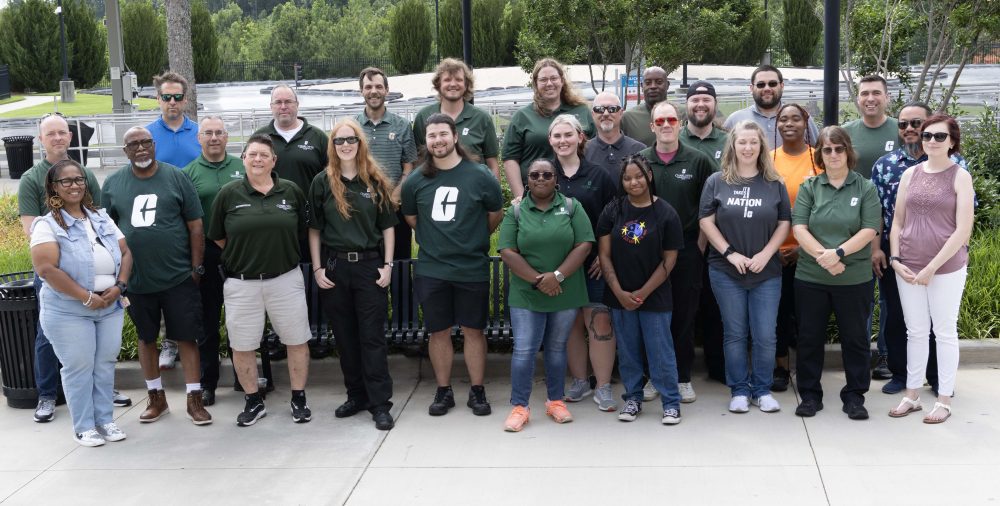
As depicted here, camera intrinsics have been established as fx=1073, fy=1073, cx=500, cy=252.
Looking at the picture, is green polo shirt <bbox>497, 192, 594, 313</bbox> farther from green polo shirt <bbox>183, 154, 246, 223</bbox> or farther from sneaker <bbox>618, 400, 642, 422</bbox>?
green polo shirt <bbox>183, 154, 246, 223</bbox>

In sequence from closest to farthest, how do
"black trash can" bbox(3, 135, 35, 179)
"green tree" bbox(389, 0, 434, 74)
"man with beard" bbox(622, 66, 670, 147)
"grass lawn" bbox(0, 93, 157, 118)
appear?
"man with beard" bbox(622, 66, 670, 147), "black trash can" bbox(3, 135, 35, 179), "grass lawn" bbox(0, 93, 157, 118), "green tree" bbox(389, 0, 434, 74)

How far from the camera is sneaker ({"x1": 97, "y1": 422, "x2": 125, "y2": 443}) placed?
22.5ft

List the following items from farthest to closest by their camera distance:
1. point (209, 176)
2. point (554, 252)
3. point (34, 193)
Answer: point (209, 176) → point (34, 193) → point (554, 252)

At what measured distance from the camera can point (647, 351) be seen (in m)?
6.98

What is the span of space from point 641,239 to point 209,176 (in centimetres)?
299

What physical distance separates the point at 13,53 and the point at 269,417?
41.1 meters

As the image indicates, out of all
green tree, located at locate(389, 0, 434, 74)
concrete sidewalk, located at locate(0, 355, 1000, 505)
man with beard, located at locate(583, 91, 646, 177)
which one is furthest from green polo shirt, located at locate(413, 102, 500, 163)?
green tree, located at locate(389, 0, 434, 74)

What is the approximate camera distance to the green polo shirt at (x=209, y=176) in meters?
7.34

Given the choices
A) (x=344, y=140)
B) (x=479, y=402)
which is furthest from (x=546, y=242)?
(x=344, y=140)

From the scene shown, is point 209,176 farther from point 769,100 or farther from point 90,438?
point 769,100

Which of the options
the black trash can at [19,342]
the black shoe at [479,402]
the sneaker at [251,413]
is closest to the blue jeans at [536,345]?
the black shoe at [479,402]

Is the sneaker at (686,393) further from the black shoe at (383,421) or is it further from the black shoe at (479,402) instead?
the black shoe at (383,421)

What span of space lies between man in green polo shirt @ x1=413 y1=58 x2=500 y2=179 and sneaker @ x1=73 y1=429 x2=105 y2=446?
297 centimetres

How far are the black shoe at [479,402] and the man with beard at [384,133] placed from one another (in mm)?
1356
